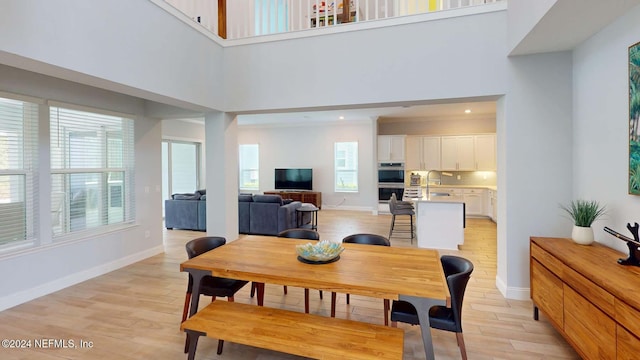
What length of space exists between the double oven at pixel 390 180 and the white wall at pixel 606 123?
17.5 ft

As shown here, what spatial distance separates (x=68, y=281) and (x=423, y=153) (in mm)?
7926

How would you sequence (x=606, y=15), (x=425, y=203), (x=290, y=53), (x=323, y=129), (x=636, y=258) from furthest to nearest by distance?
(x=323, y=129) < (x=425, y=203) < (x=290, y=53) < (x=606, y=15) < (x=636, y=258)

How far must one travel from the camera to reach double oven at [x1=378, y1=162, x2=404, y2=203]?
27.2ft

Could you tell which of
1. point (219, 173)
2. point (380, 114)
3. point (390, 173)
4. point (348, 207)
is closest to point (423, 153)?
point (390, 173)

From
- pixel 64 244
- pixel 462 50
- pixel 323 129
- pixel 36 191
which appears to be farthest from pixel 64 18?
pixel 323 129

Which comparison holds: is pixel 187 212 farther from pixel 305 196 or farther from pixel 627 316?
pixel 627 316

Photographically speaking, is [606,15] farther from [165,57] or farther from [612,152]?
[165,57]

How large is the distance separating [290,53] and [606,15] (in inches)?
124

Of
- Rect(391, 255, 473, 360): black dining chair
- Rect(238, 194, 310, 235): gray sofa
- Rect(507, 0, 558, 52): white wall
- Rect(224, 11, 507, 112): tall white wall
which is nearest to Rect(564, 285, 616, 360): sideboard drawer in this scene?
Rect(391, 255, 473, 360): black dining chair

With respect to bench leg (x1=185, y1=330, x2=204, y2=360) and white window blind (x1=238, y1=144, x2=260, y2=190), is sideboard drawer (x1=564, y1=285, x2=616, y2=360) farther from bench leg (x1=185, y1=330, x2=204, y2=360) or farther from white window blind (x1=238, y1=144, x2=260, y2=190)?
white window blind (x1=238, y1=144, x2=260, y2=190)

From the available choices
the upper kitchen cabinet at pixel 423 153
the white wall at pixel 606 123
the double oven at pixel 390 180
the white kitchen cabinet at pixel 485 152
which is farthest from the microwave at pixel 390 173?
the white wall at pixel 606 123

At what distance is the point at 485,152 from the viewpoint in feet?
25.7

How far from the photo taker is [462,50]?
10.9 ft

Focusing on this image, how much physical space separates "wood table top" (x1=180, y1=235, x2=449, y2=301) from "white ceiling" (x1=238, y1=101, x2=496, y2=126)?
4.96 meters
